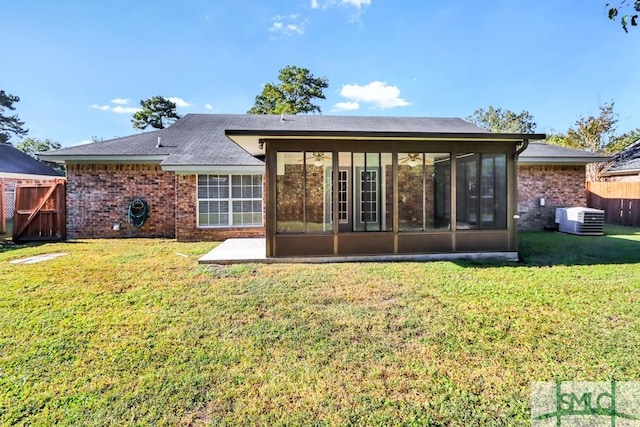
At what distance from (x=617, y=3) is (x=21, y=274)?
9.55 meters

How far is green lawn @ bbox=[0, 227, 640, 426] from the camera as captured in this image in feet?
7.60

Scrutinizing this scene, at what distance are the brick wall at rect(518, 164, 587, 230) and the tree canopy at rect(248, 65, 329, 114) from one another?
1912 centimetres

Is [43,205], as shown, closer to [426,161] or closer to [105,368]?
[105,368]

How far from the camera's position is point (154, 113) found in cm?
2606

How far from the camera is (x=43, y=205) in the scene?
10188 millimetres

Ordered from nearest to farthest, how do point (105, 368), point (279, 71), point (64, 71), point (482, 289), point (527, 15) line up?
point (105, 368)
point (482, 289)
point (527, 15)
point (64, 71)
point (279, 71)

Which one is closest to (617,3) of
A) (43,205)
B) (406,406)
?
(406,406)

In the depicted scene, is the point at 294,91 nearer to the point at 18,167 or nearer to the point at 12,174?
the point at 18,167

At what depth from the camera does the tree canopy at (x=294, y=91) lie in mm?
26797

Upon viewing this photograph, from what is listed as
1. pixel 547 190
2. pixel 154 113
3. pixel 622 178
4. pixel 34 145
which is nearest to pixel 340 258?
pixel 547 190

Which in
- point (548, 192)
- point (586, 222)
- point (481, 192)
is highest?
point (548, 192)

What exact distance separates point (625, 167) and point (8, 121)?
48.9 meters

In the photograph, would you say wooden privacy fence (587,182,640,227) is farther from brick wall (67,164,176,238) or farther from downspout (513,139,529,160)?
brick wall (67,164,176,238)

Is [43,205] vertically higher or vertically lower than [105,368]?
higher
